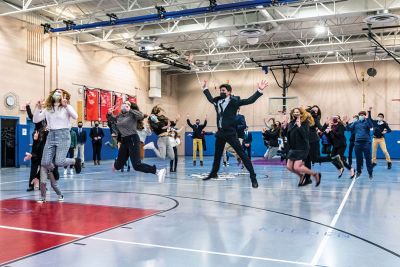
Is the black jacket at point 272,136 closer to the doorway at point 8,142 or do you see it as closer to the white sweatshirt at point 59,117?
the white sweatshirt at point 59,117

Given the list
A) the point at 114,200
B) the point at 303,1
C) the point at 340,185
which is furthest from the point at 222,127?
the point at 303,1

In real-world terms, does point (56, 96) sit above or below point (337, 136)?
above

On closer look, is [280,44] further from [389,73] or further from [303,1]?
[303,1]

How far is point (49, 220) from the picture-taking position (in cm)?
514

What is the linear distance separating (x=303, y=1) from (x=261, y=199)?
29.5ft

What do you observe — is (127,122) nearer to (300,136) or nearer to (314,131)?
(300,136)

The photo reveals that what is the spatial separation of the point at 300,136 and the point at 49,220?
5060 millimetres

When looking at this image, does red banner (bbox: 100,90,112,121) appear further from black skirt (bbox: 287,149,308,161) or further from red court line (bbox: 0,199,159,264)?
black skirt (bbox: 287,149,308,161)

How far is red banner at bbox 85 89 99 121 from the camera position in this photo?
2092cm

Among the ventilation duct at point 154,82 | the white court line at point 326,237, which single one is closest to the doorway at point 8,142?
the ventilation duct at point 154,82

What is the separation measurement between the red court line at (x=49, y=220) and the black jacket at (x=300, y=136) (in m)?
3.60

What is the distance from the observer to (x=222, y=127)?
665cm

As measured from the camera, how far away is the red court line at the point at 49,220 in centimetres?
393

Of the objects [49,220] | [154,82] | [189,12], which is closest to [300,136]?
[49,220]
